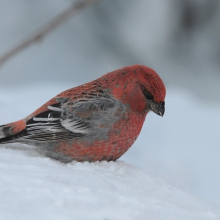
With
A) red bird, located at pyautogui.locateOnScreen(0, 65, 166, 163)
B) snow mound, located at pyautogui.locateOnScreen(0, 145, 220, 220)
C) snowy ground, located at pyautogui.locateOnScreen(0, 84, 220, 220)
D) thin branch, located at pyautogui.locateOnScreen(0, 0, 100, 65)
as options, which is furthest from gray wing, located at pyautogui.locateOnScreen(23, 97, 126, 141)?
thin branch, located at pyautogui.locateOnScreen(0, 0, 100, 65)

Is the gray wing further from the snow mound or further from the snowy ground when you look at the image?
the snow mound

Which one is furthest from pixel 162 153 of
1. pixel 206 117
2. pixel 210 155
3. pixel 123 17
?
pixel 123 17

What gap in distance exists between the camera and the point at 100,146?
2.35 meters

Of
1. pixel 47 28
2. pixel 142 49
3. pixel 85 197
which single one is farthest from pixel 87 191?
pixel 142 49

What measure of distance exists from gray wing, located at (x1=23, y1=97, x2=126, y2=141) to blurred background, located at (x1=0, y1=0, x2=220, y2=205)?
1.53m

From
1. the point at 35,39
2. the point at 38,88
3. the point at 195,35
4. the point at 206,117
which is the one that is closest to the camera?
the point at 35,39

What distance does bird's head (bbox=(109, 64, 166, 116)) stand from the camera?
7.99ft

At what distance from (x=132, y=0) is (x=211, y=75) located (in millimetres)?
1166

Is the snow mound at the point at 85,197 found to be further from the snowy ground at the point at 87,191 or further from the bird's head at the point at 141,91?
the bird's head at the point at 141,91

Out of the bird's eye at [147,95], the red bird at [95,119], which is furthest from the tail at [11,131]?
the bird's eye at [147,95]

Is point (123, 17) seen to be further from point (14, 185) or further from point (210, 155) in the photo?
point (14, 185)

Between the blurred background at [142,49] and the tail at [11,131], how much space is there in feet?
4.84

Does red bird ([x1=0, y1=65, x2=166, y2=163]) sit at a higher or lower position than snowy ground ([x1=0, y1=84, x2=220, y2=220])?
higher

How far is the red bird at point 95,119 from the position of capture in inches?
92.7
